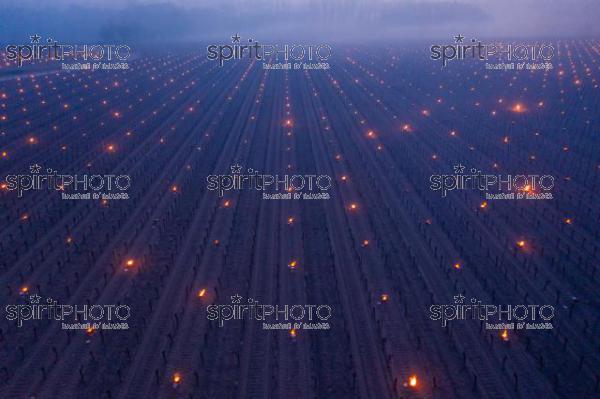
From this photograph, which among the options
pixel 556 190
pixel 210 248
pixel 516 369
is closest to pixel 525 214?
pixel 556 190

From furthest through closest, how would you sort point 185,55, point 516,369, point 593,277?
point 185,55 → point 593,277 → point 516,369

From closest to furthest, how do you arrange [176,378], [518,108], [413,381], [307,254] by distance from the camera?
[413,381] < [176,378] < [307,254] < [518,108]

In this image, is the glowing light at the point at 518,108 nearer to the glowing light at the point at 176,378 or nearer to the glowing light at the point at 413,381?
the glowing light at the point at 413,381

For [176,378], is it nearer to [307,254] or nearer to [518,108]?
[307,254]

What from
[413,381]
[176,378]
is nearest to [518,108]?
[413,381]

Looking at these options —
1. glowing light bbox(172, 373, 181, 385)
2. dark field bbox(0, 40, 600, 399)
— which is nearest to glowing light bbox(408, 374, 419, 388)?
dark field bbox(0, 40, 600, 399)

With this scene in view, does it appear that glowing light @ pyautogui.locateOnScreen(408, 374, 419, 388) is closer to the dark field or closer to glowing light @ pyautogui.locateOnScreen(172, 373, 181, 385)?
the dark field

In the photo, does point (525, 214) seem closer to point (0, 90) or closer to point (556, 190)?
point (556, 190)

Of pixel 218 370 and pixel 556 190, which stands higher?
pixel 556 190
